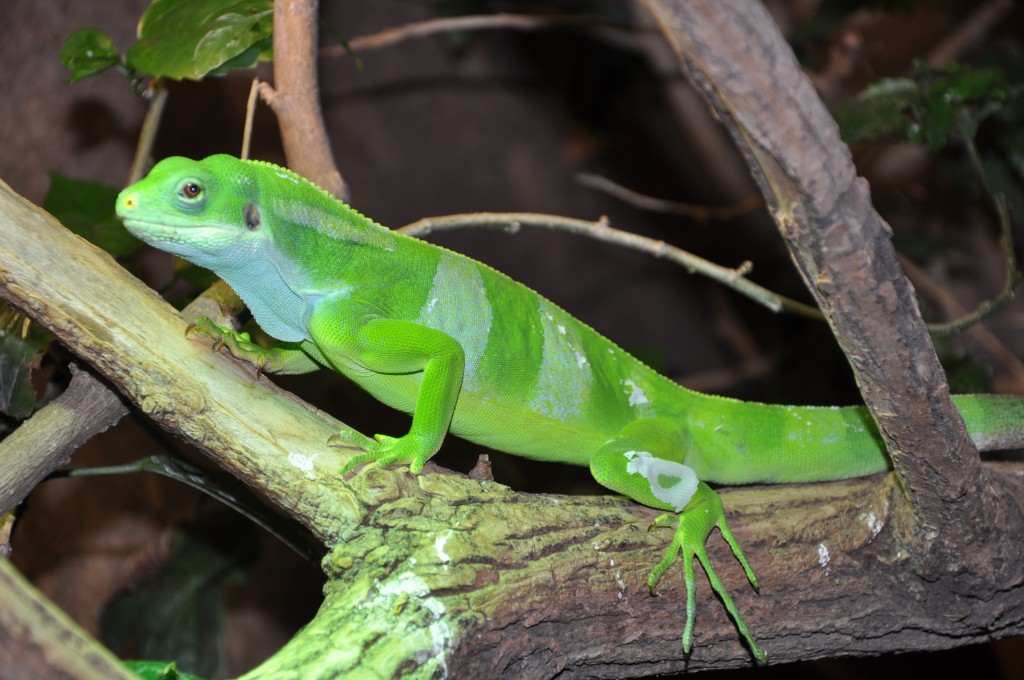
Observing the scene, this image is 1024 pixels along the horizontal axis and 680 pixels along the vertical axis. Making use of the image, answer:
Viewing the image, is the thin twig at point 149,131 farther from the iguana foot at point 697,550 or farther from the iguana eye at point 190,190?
the iguana foot at point 697,550

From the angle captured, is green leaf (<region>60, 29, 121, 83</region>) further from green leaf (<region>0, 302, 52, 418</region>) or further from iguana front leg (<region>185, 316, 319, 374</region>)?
A: iguana front leg (<region>185, 316, 319, 374</region>)

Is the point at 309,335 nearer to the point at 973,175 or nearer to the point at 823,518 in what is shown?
the point at 823,518

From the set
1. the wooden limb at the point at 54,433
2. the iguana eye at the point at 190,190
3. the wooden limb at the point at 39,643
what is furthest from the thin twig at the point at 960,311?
the wooden limb at the point at 39,643

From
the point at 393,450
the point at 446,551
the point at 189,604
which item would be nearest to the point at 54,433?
the point at 393,450

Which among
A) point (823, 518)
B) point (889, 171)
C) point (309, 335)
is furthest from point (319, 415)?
point (889, 171)

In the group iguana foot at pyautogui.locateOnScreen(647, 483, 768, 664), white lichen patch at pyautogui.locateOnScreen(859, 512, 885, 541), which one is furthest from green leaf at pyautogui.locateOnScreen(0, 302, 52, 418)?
white lichen patch at pyautogui.locateOnScreen(859, 512, 885, 541)

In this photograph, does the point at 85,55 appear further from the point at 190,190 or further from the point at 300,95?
the point at 190,190
